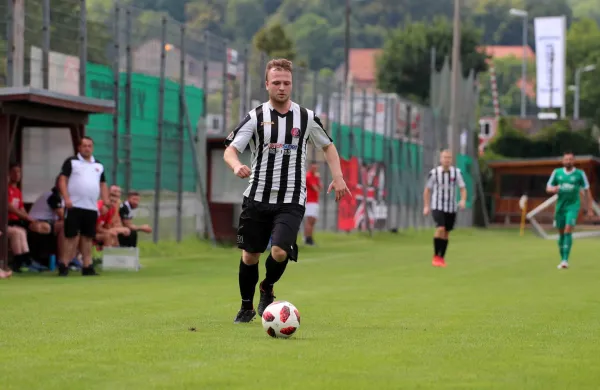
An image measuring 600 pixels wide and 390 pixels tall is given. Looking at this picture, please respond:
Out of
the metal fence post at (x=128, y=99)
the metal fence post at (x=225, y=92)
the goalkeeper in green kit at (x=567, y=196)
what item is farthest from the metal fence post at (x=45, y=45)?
the metal fence post at (x=225, y=92)

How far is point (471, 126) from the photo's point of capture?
59.2m

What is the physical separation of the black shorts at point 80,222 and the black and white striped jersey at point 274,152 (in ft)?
27.0

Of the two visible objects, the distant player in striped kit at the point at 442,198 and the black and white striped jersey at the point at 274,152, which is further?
the distant player in striped kit at the point at 442,198

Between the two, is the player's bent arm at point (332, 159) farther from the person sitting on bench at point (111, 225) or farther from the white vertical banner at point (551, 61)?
the white vertical banner at point (551, 61)

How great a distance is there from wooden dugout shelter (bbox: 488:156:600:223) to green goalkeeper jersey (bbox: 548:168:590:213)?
3633cm

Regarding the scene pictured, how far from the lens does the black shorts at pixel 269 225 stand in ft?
36.0

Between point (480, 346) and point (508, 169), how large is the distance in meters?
54.5

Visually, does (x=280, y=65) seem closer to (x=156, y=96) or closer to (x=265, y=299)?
(x=265, y=299)

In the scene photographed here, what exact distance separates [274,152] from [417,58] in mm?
83169

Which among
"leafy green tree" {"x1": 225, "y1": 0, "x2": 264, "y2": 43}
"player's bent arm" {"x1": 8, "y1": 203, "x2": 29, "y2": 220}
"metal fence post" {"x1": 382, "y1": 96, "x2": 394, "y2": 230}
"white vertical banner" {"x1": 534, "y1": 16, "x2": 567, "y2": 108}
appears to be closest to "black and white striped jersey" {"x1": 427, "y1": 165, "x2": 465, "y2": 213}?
"player's bent arm" {"x1": 8, "y1": 203, "x2": 29, "y2": 220}

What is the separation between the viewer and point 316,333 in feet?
34.7

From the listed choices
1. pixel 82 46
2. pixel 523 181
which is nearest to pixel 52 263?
pixel 82 46

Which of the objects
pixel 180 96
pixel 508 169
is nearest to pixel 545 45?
pixel 508 169

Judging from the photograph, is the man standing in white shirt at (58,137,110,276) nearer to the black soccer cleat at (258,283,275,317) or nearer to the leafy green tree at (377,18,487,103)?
the black soccer cleat at (258,283,275,317)
